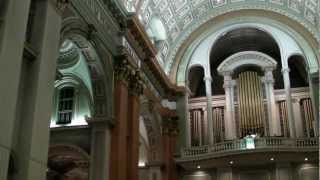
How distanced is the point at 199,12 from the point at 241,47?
3.18 meters

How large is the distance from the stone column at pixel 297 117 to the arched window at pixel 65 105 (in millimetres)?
9918

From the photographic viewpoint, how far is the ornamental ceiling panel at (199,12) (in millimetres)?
21781

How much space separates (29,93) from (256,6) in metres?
15.6

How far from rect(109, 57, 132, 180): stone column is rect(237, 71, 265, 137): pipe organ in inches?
285

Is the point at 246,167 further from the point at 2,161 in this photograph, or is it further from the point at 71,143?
the point at 2,161

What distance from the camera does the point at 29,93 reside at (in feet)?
32.8

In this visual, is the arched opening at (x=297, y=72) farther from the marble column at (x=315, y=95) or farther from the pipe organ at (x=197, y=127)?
the pipe organ at (x=197, y=127)

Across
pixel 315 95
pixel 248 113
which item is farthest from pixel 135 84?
pixel 315 95

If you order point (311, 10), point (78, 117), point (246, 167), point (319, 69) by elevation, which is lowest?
point (246, 167)

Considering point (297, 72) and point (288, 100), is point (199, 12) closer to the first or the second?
point (297, 72)

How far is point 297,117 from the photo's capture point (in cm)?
2122

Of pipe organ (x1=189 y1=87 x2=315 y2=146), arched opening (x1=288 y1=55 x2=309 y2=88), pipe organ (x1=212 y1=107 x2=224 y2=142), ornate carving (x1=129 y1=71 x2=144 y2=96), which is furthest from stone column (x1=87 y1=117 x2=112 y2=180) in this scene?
arched opening (x1=288 y1=55 x2=309 y2=88)

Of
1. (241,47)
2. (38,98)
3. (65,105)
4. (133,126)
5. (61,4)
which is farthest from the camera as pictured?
(241,47)

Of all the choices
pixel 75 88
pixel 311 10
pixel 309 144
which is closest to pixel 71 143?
pixel 75 88
